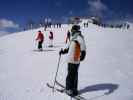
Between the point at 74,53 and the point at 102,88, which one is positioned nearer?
the point at 74,53

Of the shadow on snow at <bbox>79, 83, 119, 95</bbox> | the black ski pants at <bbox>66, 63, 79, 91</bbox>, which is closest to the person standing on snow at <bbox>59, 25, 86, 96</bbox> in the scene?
the black ski pants at <bbox>66, 63, 79, 91</bbox>

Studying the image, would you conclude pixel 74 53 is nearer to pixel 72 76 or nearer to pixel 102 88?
pixel 72 76

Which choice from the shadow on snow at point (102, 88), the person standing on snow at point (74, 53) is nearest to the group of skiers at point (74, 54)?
the person standing on snow at point (74, 53)

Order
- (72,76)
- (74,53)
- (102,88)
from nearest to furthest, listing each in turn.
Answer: (74,53), (72,76), (102,88)

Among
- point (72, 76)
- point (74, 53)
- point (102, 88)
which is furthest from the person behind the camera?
point (102, 88)

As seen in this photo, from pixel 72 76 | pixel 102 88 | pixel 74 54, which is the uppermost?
pixel 74 54

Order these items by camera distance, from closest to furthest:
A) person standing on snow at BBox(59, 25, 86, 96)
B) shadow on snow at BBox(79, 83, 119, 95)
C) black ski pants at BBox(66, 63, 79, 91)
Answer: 1. person standing on snow at BBox(59, 25, 86, 96)
2. black ski pants at BBox(66, 63, 79, 91)
3. shadow on snow at BBox(79, 83, 119, 95)

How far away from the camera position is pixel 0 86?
927cm

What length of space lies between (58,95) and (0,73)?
14.3 ft

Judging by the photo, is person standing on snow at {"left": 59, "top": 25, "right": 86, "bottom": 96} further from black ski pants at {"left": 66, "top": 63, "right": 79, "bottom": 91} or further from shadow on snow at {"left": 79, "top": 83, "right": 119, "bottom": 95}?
shadow on snow at {"left": 79, "top": 83, "right": 119, "bottom": 95}

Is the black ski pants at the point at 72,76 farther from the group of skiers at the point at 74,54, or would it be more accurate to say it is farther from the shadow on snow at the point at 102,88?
the shadow on snow at the point at 102,88

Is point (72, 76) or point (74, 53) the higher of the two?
point (74, 53)

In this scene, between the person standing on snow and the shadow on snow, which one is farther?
the shadow on snow

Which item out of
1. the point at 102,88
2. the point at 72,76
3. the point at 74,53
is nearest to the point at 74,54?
the point at 74,53
